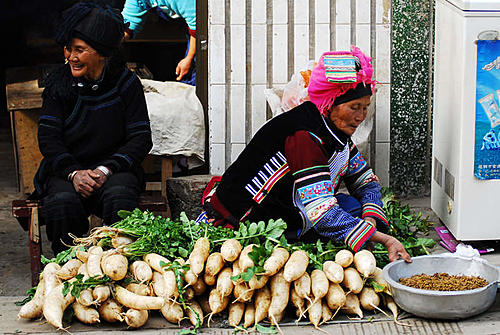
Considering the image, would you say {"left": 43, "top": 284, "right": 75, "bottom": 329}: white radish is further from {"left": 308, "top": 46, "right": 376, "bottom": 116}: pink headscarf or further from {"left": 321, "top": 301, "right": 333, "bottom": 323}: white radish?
{"left": 308, "top": 46, "right": 376, "bottom": 116}: pink headscarf

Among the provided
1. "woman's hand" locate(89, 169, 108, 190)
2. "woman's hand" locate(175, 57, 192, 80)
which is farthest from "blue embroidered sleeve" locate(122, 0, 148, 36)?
"woman's hand" locate(89, 169, 108, 190)

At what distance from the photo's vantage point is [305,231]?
14.7 ft

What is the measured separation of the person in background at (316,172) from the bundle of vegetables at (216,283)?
0.57 ft

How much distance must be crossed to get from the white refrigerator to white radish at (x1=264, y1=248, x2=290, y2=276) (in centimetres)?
111

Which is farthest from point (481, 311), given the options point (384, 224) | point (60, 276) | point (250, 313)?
point (60, 276)

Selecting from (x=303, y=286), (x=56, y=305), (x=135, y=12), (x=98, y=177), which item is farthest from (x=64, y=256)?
(x=135, y=12)

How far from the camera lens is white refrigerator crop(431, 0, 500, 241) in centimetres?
434

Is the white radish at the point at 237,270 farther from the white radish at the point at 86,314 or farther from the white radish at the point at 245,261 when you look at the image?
the white radish at the point at 86,314

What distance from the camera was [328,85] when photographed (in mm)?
4191

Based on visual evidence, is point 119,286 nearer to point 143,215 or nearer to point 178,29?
point 143,215

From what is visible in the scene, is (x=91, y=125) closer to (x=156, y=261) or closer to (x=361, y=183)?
(x=156, y=261)

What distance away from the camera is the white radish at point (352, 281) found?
4027 millimetres

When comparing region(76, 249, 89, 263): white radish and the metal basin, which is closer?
the metal basin

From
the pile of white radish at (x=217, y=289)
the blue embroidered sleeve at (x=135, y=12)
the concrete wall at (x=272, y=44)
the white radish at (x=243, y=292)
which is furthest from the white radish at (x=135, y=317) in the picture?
the blue embroidered sleeve at (x=135, y=12)
